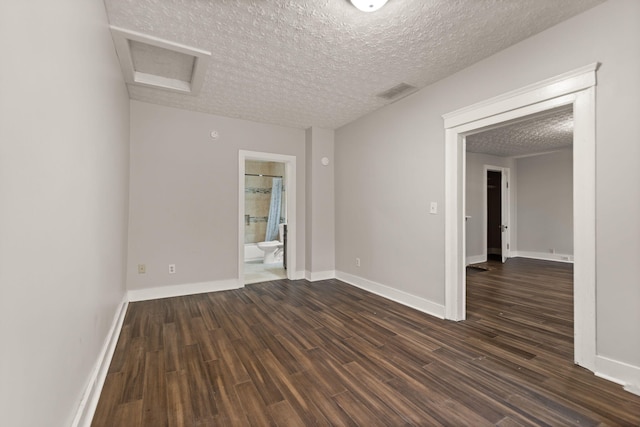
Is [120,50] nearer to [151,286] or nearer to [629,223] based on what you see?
[151,286]

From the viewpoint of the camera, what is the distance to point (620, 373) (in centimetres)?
175

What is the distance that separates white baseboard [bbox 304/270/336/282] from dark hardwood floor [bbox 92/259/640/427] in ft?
3.90

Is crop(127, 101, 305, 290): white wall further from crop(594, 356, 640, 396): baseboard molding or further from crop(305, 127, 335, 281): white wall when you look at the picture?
crop(594, 356, 640, 396): baseboard molding

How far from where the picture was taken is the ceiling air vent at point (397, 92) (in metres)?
3.08

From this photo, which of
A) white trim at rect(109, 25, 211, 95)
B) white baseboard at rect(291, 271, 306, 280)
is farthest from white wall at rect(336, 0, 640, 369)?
white trim at rect(109, 25, 211, 95)

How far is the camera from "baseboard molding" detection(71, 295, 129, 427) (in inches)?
54.0

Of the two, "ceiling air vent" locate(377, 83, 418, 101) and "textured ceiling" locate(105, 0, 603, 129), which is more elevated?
"ceiling air vent" locate(377, 83, 418, 101)

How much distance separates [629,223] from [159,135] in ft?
15.5

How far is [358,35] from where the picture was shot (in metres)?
2.17

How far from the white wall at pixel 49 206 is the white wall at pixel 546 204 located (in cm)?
817

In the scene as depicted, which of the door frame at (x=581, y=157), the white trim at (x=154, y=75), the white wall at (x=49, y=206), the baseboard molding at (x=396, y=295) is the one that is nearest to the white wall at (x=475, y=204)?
the baseboard molding at (x=396, y=295)

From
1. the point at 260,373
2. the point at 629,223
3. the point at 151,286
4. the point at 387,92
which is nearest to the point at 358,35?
the point at 387,92

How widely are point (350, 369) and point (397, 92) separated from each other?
118 inches

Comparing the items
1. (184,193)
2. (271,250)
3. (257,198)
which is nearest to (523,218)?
(271,250)
